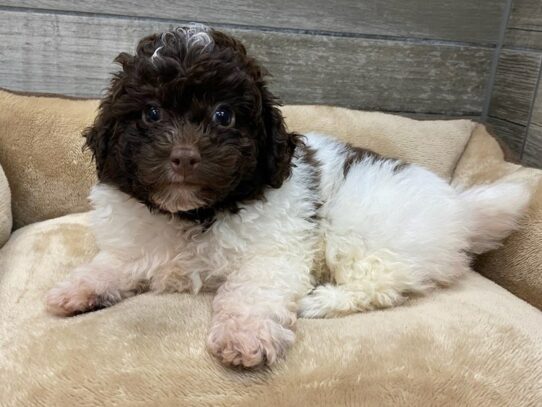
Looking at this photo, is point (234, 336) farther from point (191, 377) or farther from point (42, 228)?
point (42, 228)

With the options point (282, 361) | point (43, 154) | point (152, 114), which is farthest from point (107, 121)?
point (43, 154)

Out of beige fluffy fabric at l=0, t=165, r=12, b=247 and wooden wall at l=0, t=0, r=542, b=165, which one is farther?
wooden wall at l=0, t=0, r=542, b=165

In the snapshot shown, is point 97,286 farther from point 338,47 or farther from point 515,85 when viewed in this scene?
point 515,85

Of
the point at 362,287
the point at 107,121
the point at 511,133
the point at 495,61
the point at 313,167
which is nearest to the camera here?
the point at 107,121

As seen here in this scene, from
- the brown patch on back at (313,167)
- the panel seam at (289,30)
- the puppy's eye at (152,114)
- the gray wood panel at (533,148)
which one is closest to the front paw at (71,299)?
the puppy's eye at (152,114)

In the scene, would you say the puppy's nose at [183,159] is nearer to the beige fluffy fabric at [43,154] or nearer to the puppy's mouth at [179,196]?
the puppy's mouth at [179,196]

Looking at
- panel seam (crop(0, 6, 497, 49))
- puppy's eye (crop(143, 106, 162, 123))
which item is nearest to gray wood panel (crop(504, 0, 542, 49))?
panel seam (crop(0, 6, 497, 49))

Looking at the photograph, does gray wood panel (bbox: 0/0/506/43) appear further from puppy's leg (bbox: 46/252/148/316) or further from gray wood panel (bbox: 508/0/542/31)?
puppy's leg (bbox: 46/252/148/316)
